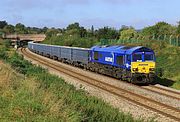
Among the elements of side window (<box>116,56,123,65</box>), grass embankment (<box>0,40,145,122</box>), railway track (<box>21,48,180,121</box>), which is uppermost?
side window (<box>116,56,123,65</box>)

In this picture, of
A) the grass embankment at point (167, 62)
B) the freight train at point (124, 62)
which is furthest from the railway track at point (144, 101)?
the grass embankment at point (167, 62)

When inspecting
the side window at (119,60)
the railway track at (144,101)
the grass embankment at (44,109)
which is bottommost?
the railway track at (144,101)

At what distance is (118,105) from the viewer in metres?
19.5

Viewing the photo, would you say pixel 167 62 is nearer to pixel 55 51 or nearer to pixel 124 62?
pixel 124 62

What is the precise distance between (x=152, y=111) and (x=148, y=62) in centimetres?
1124

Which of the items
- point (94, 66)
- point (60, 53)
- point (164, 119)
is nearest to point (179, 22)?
point (60, 53)

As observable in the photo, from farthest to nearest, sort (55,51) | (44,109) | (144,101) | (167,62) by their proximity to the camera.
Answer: (55,51)
(167,62)
(144,101)
(44,109)

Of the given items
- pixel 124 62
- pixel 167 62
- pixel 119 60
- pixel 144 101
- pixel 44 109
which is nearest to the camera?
pixel 44 109

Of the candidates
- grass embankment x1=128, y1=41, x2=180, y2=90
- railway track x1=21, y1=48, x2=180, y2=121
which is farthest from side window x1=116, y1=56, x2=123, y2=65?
grass embankment x1=128, y1=41, x2=180, y2=90

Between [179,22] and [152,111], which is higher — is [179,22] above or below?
above

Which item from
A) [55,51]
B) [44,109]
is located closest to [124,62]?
[44,109]

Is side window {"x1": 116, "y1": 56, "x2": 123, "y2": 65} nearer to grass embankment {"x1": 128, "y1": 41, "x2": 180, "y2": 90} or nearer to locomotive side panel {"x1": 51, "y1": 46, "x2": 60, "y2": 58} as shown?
grass embankment {"x1": 128, "y1": 41, "x2": 180, "y2": 90}

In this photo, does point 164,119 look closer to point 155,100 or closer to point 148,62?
point 155,100

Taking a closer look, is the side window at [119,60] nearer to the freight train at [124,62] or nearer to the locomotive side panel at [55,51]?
the freight train at [124,62]
